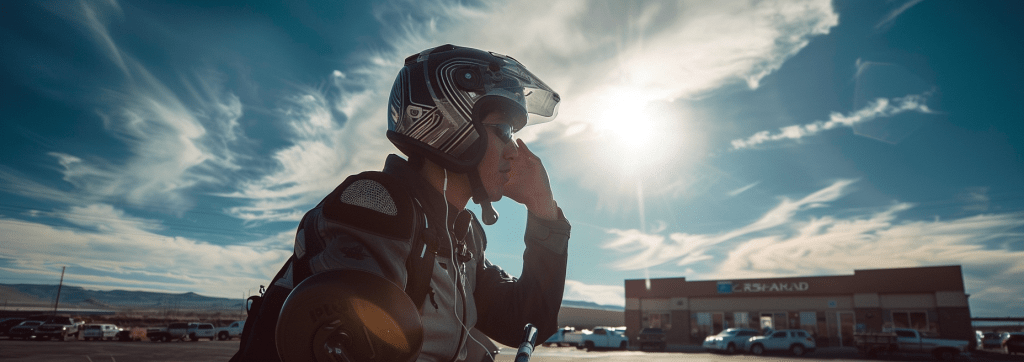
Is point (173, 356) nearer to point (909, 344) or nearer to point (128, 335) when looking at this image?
point (128, 335)

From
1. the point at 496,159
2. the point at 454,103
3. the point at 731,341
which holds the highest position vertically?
the point at 454,103

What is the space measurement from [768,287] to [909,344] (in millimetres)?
11893

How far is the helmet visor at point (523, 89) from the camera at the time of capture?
164 cm

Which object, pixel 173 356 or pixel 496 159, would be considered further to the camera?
pixel 173 356

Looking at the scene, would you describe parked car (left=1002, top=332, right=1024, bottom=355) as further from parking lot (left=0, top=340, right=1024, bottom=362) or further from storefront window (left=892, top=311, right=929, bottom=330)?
parking lot (left=0, top=340, right=1024, bottom=362)

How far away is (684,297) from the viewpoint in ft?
143

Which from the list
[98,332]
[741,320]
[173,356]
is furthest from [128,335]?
[741,320]

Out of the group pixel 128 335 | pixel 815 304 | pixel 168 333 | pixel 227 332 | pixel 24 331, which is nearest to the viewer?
pixel 24 331

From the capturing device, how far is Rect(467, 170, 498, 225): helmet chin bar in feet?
4.92

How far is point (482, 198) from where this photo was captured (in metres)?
1.54

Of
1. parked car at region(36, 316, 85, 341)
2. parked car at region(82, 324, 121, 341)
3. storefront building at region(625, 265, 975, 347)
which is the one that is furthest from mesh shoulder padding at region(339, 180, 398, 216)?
parked car at region(36, 316, 85, 341)

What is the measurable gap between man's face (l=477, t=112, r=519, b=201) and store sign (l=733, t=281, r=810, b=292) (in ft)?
148

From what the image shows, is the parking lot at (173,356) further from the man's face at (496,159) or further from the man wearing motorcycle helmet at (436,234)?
the man's face at (496,159)

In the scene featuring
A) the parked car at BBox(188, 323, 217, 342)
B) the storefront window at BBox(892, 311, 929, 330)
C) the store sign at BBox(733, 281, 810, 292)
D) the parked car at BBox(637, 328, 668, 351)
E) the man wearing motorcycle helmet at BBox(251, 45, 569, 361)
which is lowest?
the parked car at BBox(188, 323, 217, 342)
